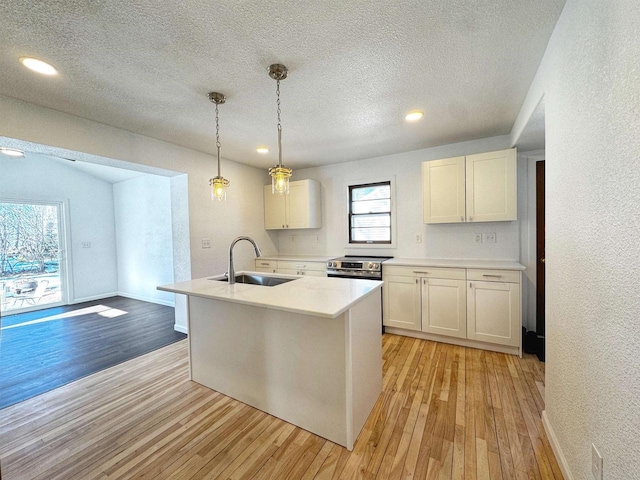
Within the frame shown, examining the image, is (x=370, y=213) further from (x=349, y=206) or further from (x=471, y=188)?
(x=471, y=188)

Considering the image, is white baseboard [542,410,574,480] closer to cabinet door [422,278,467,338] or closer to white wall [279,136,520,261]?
cabinet door [422,278,467,338]

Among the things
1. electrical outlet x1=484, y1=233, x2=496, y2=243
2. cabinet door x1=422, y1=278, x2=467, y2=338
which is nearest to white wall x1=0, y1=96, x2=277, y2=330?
cabinet door x1=422, y1=278, x2=467, y2=338

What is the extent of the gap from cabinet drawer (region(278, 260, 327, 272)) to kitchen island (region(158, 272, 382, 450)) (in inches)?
59.1

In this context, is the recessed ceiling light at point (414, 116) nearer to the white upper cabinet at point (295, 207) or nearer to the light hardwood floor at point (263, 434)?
the white upper cabinet at point (295, 207)

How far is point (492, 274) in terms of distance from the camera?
9.07 ft

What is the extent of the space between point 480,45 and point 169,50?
1.86 m

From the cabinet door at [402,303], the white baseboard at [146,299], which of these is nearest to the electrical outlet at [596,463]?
the cabinet door at [402,303]

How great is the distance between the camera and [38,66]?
67.6 inches

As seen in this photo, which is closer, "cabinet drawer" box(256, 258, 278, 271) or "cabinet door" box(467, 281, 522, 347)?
"cabinet door" box(467, 281, 522, 347)

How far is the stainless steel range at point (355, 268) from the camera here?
131 inches

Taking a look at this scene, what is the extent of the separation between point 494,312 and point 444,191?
144cm

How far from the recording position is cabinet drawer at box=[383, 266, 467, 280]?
9.59 feet

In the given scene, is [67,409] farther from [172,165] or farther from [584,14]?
[584,14]

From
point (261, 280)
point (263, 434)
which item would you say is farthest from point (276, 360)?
point (261, 280)
